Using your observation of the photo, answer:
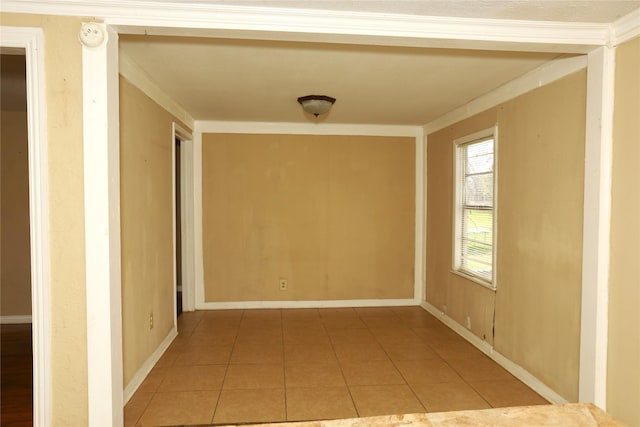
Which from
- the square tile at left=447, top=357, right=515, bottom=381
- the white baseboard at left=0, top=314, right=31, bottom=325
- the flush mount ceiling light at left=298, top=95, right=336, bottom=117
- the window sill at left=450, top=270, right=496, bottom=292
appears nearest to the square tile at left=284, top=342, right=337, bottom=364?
the square tile at left=447, top=357, right=515, bottom=381

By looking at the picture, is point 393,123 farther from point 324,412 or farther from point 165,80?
point 324,412

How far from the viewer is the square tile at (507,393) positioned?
9.41 ft

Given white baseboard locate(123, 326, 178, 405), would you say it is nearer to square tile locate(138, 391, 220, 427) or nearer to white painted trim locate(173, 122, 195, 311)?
square tile locate(138, 391, 220, 427)

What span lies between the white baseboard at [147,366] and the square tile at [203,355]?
190 millimetres

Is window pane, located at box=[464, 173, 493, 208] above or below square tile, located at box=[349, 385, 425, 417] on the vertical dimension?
above

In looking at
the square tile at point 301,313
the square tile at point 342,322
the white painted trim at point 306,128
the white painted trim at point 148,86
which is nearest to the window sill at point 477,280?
the square tile at point 342,322

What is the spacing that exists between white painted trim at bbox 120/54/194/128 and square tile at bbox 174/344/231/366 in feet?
7.83

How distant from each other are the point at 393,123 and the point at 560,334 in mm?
3264

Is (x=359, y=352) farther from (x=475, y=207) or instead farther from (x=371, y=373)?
(x=475, y=207)

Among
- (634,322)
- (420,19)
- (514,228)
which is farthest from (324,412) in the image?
(420,19)

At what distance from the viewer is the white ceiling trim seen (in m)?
1.95

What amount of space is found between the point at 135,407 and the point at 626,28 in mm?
3873

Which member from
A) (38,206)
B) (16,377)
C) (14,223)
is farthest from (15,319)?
(38,206)

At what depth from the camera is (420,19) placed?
2.10m
